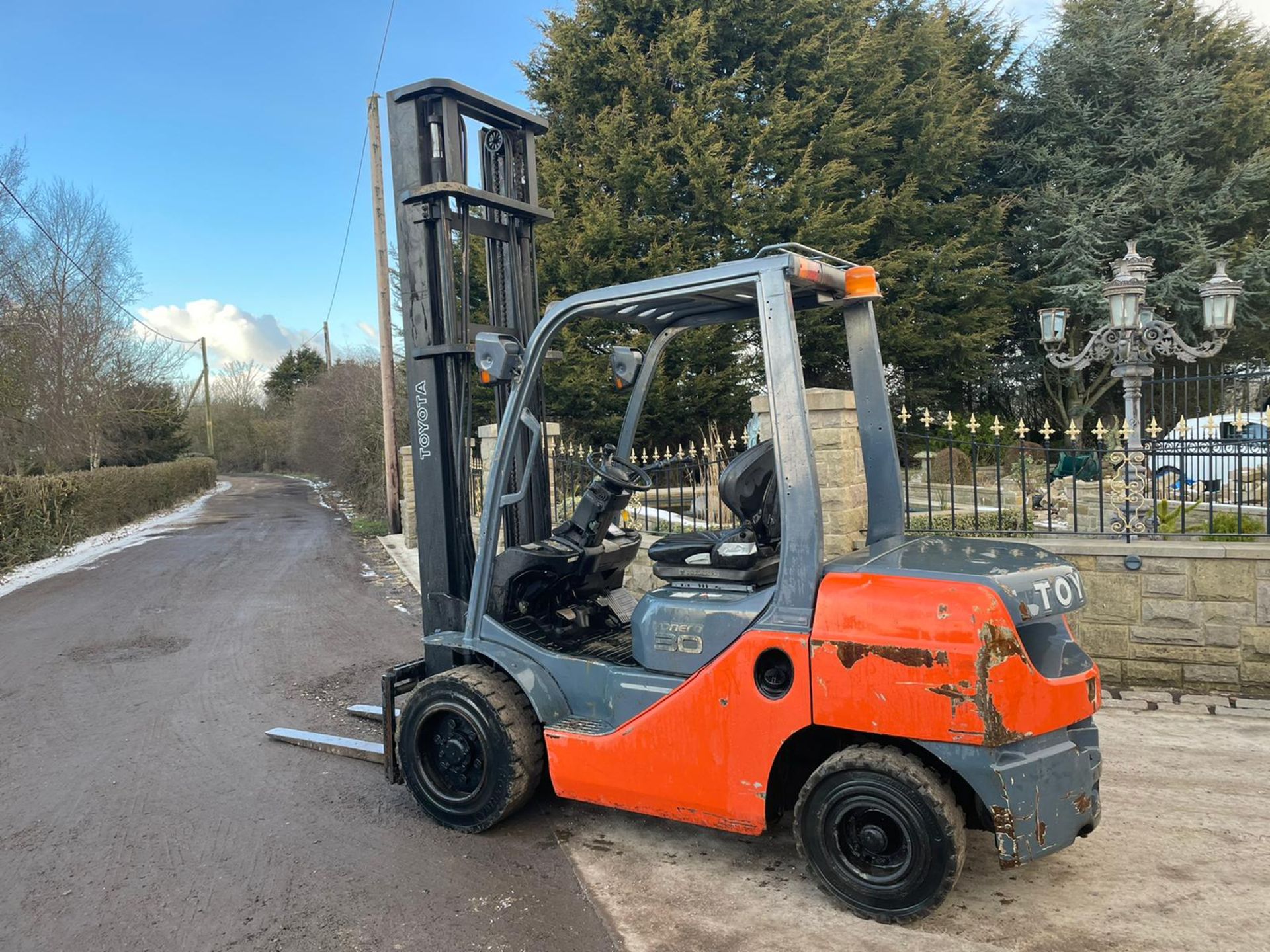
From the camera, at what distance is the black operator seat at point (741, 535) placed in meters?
3.78

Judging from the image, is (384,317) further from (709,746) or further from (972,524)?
(709,746)

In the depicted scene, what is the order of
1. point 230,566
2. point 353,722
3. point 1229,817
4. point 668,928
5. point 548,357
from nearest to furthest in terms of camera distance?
point 668,928
point 1229,817
point 548,357
point 353,722
point 230,566

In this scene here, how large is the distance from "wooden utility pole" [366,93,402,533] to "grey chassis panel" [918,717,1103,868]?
16.3 m

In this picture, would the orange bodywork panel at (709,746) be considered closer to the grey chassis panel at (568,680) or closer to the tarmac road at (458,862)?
the grey chassis panel at (568,680)

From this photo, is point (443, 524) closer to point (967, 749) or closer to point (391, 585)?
point (967, 749)

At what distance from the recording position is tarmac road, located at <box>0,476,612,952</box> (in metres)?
3.42

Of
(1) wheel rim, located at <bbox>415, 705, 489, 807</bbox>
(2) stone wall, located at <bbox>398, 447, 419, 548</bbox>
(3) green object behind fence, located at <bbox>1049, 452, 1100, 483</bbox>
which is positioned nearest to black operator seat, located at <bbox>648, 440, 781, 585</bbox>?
(1) wheel rim, located at <bbox>415, 705, 489, 807</bbox>

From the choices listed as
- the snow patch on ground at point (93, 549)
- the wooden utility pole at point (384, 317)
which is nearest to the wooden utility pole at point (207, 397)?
the snow patch on ground at point (93, 549)

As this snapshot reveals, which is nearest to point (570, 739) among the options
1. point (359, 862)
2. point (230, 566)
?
point (359, 862)

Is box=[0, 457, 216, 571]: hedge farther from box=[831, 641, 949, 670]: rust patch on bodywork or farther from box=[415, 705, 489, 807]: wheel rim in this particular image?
box=[831, 641, 949, 670]: rust patch on bodywork

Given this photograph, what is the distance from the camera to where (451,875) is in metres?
3.77

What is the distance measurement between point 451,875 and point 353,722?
2.56m

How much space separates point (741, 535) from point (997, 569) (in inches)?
42.2

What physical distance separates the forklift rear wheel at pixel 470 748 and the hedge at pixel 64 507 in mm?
13503
